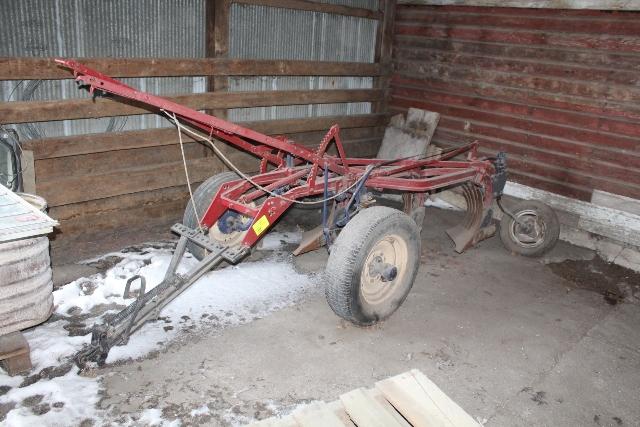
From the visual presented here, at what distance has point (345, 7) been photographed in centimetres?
799

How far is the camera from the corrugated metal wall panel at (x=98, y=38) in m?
5.15

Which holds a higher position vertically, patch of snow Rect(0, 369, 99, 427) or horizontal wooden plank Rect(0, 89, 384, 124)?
horizontal wooden plank Rect(0, 89, 384, 124)

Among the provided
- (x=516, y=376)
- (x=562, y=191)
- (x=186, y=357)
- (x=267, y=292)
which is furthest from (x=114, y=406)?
(x=562, y=191)

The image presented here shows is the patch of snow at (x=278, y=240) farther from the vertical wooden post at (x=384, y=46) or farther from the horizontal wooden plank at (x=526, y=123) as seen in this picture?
the horizontal wooden plank at (x=526, y=123)

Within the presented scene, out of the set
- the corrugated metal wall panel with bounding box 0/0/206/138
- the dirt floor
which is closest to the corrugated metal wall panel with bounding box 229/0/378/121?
the corrugated metal wall panel with bounding box 0/0/206/138

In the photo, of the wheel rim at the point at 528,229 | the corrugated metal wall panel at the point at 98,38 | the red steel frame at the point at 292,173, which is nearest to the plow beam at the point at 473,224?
the red steel frame at the point at 292,173

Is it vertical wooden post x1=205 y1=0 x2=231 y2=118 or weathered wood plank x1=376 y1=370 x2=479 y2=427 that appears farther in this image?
vertical wooden post x1=205 y1=0 x2=231 y2=118

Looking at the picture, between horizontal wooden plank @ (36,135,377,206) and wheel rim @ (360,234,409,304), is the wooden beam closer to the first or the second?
horizontal wooden plank @ (36,135,377,206)

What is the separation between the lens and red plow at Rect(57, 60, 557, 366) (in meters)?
4.22

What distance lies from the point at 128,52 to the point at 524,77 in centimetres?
521

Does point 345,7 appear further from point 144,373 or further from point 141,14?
point 144,373

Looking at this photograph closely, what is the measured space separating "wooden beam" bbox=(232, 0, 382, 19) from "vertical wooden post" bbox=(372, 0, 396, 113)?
15 centimetres

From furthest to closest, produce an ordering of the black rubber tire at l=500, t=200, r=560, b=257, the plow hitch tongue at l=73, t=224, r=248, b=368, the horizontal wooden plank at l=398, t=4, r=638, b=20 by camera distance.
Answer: the black rubber tire at l=500, t=200, r=560, b=257
the horizontal wooden plank at l=398, t=4, r=638, b=20
the plow hitch tongue at l=73, t=224, r=248, b=368

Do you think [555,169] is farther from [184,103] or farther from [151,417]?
[151,417]
